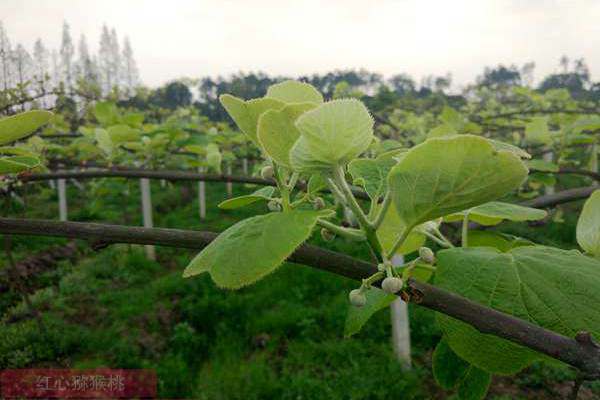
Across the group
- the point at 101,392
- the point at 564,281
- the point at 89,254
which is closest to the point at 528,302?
the point at 564,281

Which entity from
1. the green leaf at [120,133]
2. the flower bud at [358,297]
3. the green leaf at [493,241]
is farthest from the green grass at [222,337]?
the flower bud at [358,297]

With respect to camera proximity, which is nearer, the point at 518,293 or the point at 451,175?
the point at 451,175

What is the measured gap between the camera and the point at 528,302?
561 millimetres

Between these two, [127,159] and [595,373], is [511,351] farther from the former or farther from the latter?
[127,159]

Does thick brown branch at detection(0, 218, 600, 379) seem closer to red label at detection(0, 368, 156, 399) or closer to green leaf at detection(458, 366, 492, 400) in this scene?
green leaf at detection(458, 366, 492, 400)

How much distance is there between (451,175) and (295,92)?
265 mm

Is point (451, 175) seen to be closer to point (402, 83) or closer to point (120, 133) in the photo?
point (120, 133)

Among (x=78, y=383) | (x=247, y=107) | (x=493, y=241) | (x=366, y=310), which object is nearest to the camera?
(x=247, y=107)

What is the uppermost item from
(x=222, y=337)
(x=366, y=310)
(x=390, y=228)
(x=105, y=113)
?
(x=105, y=113)

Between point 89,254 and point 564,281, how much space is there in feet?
25.2

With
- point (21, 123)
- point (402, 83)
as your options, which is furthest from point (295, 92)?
point (402, 83)

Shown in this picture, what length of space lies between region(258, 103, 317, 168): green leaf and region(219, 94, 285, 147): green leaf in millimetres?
34

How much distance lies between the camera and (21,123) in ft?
2.07

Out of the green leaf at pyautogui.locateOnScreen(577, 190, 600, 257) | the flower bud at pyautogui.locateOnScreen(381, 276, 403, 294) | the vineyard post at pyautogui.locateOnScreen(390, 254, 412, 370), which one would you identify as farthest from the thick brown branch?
the vineyard post at pyautogui.locateOnScreen(390, 254, 412, 370)
